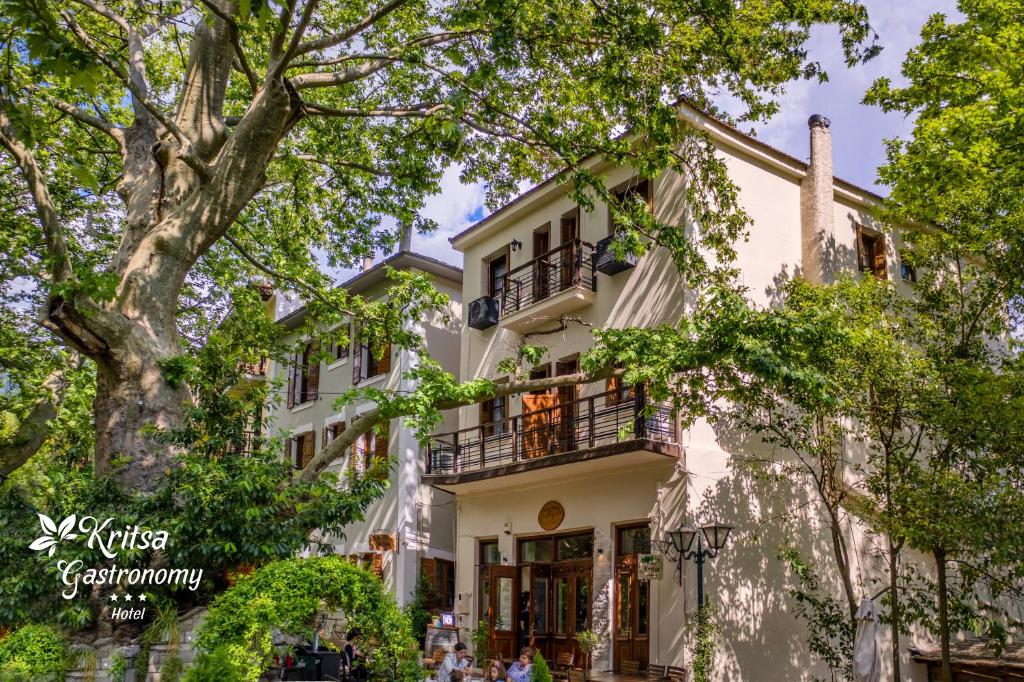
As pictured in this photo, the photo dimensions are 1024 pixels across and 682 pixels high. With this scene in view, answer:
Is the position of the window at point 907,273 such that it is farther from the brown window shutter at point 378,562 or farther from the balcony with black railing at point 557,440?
the brown window shutter at point 378,562

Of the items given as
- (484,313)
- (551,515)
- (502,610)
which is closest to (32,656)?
(551,515)

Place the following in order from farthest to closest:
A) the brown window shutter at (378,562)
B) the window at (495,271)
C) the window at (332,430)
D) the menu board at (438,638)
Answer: the window at (332,430)
the brown window shutter at (378,562)
the window at (495,271)
the menu board at (438,638)

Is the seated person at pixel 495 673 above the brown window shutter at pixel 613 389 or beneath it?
beneath

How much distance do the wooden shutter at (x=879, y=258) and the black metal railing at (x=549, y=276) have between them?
6.54 metres

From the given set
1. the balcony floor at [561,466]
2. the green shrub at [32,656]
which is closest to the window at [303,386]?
the balcony floor at [561,466]

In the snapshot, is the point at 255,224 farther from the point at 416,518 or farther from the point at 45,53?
Answer: the point at 45,53

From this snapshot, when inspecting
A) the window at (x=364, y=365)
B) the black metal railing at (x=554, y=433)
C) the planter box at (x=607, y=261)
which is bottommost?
the black metal railing at (x=554, y=433)

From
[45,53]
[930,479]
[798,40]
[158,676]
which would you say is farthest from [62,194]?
[930,479]

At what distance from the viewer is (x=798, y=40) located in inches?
496

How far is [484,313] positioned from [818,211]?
8151 mm

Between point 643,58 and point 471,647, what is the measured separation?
14347 millimetres

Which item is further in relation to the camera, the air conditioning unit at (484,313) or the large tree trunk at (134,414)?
the air conditioning unit at (484,313)

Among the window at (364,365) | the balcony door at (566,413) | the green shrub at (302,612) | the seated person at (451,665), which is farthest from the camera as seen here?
the window at (364,365)

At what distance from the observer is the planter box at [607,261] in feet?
62.5
